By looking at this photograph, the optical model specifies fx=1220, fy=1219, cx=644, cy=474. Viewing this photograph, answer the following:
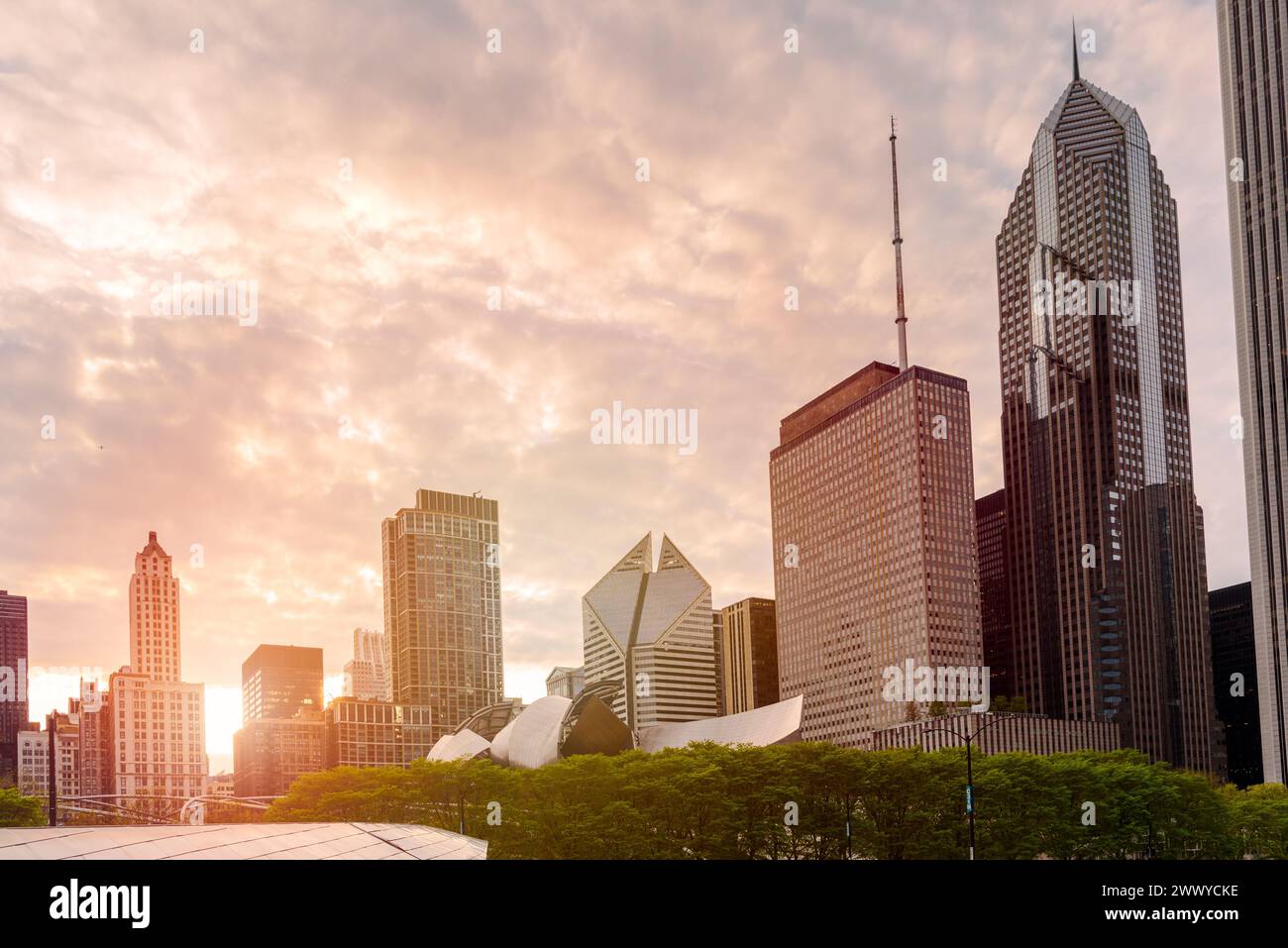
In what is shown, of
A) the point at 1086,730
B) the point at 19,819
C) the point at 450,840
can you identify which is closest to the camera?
the point at 450,840

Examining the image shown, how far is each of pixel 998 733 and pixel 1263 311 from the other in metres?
70.3

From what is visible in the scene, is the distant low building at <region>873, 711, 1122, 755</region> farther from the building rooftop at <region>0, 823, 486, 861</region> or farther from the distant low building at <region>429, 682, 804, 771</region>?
the building rooftop at <region>0, 823, 486, 861</region>

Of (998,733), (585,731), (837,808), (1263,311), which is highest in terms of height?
(1263,311)

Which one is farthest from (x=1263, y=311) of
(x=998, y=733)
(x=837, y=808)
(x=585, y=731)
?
(x=837, y=808)

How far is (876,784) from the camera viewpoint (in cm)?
8475

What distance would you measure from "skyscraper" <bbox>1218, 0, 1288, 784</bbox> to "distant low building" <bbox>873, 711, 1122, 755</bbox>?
36886 mm

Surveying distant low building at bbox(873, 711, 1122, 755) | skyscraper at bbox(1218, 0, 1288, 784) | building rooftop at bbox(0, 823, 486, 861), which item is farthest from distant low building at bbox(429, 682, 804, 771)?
building rooftop at bbox(0, 823, 486, 861)

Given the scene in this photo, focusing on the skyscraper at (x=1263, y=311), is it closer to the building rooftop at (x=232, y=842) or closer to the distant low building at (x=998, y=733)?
the distant low building at (x=998, y=733)

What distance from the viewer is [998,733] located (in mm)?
181750

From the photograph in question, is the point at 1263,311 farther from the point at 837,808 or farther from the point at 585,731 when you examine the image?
the point at 837,808

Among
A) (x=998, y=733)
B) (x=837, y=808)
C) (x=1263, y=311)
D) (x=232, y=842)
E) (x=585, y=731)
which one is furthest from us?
(x=998, y=733)
